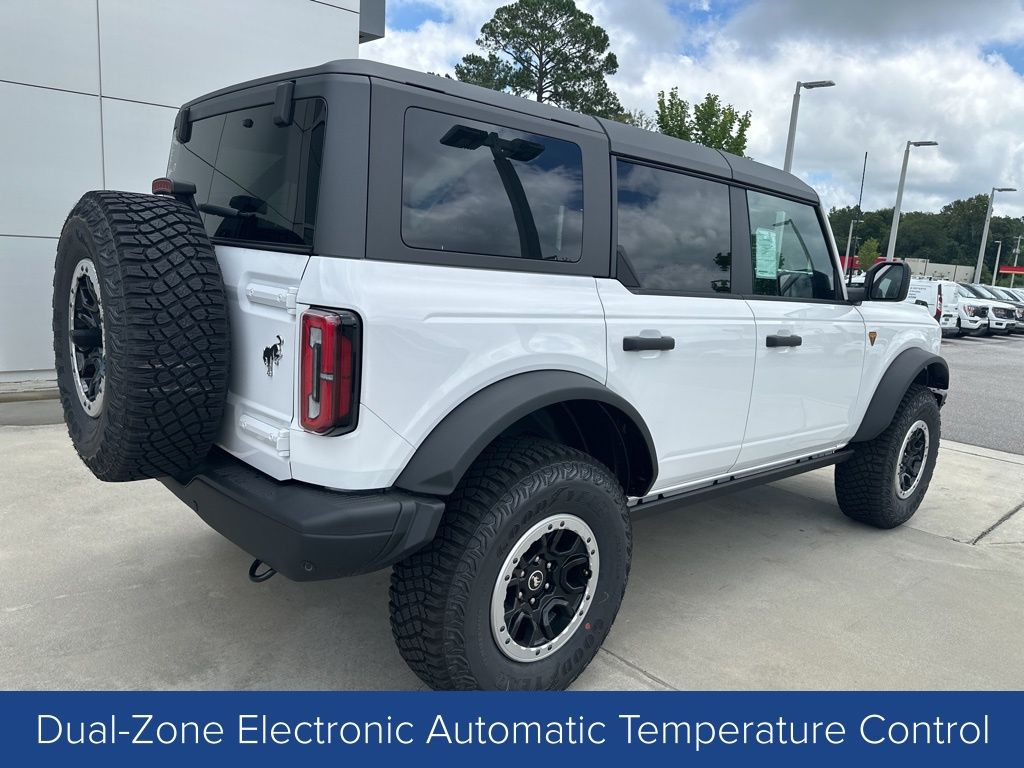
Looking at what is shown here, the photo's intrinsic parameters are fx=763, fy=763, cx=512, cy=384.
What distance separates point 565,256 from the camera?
2.69 meters

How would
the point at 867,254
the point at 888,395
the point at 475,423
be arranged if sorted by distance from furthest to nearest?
the point at 867,254 < the point at 888,395 < the point at 475,423

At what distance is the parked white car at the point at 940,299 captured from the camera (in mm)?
19172

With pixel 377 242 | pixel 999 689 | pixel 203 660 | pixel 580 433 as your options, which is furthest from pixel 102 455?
pixel 999 689

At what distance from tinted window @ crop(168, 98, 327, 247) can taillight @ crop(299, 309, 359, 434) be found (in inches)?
10.8

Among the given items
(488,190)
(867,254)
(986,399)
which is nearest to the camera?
(488,190)

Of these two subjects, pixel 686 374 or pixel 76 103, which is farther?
pixel 76 103

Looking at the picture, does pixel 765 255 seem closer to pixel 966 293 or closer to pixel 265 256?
pixel 265 256

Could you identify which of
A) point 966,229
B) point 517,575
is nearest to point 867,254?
point 966,229

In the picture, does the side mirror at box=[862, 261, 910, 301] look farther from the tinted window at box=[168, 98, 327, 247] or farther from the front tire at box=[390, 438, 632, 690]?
the tinted window at box=[168, 98, 327, 247]

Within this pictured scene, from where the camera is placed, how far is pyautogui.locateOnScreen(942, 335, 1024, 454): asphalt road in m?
7.85

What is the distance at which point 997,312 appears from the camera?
22.0 m

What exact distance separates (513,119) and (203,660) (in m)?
2.25

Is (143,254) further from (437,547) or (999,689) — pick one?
(999,689)

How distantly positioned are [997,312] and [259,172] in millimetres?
24591
